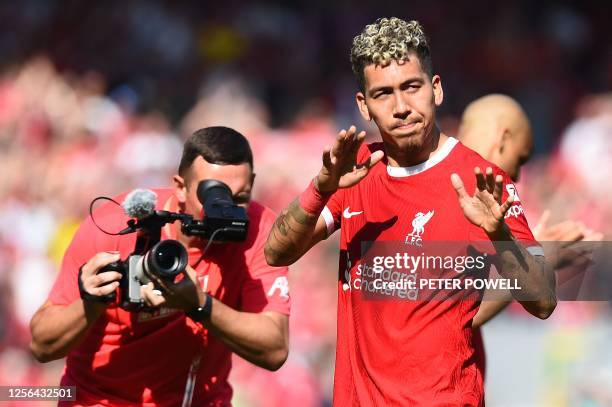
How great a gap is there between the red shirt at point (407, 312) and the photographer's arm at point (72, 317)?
1002mm

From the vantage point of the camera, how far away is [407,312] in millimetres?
4145

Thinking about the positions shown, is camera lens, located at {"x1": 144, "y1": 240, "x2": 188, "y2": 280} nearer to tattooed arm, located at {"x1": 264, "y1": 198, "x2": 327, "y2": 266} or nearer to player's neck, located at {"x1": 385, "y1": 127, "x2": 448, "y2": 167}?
tattooed arm, located at {"x1": 264, "y1": 198, "x2": 327, "y2": 266}

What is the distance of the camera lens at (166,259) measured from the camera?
4.52m

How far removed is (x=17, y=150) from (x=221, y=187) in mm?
6643

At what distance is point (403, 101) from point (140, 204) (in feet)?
3.79

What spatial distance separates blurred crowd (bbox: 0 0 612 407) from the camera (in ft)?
31.3

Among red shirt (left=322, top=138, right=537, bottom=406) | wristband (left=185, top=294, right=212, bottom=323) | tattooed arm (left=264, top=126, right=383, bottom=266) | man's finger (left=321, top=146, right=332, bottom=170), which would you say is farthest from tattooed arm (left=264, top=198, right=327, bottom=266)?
wristband (left=185, top=294, right=212, bottom=323)

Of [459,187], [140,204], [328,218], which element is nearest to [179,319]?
[140,204]

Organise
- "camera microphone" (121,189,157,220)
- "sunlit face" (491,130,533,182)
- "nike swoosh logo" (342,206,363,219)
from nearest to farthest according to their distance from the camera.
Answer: "nike swoosh logo" (342,206,363,219)
"camera microphone" (121,189,157,220)
"sunlit face" (491,130,533,182)

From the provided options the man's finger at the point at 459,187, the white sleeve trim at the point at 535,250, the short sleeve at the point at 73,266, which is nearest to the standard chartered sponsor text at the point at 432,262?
the white sleeve trim at the point at 535,250

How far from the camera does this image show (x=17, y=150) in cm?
1109

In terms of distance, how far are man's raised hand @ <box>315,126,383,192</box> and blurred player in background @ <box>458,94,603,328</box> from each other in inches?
54.1

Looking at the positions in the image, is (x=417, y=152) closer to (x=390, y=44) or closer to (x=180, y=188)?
(x=390, y=44)

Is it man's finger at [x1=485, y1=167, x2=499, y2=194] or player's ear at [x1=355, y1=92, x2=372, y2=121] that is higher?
player's ear at [x1=355, y1=92, x2=372, y2=121]
